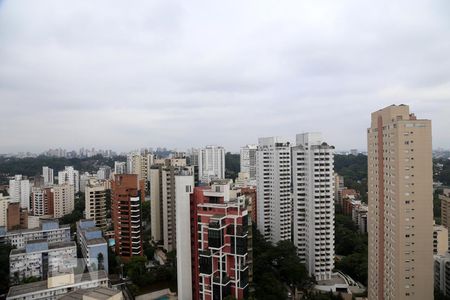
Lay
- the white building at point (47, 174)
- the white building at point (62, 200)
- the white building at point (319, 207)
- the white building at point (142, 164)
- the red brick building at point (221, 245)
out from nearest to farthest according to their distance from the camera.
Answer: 1. the red brick building at point (221, 245)
2. the white building at point (319, 207)
3. the white building at point (62, 200)
4. the white building at point (142, 164)
5. the white building at point (47, 174)

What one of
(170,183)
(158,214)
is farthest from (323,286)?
(158,214)

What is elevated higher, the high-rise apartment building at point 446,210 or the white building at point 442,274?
the high-rise apartment building at point 446,210

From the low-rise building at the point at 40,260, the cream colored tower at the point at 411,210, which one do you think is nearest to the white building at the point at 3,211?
the low-rise building at the point at 40,260

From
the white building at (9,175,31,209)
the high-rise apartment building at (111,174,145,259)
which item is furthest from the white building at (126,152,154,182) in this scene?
the high-rise apartment building at (111,174,145,259)

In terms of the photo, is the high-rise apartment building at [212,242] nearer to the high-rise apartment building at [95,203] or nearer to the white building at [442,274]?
the white building at [442,274]

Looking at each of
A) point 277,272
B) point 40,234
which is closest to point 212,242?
point 277,272

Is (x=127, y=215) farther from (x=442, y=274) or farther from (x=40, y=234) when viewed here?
(x=442, y=274)
